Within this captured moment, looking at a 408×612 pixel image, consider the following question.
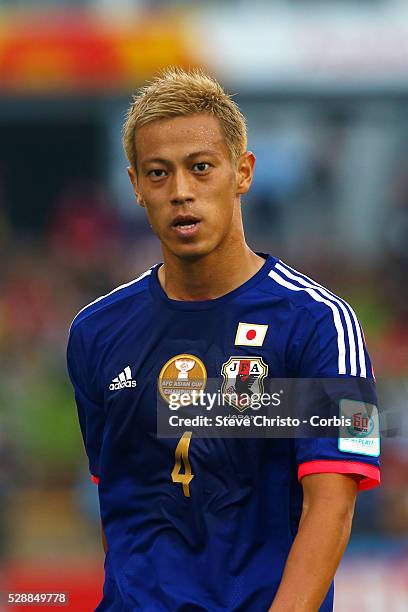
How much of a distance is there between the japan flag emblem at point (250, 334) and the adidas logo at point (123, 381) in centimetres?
34

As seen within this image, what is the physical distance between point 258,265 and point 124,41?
37.0ft

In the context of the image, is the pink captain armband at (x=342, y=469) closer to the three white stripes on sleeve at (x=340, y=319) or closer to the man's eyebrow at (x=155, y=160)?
the three white stripes on sleeve at (x=340, y=319)

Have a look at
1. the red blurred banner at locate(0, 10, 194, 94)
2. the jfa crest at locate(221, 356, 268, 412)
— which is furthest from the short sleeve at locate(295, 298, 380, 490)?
the red blurred banner at locate(0, 10, 194, 94)

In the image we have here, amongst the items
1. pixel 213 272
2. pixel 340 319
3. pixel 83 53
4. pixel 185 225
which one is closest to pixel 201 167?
pixel 185 225

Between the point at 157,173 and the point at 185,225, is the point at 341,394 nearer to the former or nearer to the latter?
the point at 185,225

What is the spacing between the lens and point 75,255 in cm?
1398

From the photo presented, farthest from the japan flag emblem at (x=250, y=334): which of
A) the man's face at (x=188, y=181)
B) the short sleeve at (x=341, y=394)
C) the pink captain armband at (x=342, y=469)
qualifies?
the pink captain armband at (x=342, y=469)

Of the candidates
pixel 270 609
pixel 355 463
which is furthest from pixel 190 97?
pixel 270 609

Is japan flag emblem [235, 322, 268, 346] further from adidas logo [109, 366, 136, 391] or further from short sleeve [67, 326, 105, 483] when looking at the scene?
short sleeve [67, 326, 105, 483]

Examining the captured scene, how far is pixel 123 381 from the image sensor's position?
12.3ft

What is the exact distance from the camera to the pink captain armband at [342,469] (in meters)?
3.36

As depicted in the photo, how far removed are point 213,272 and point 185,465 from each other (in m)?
0.56

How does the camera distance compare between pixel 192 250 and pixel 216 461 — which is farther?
pixel 192 250

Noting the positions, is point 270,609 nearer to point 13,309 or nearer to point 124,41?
point 13,309
